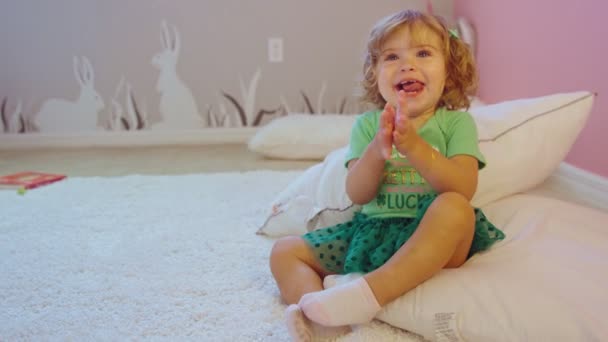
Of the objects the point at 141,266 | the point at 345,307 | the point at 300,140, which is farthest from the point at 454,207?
the point at 300,140

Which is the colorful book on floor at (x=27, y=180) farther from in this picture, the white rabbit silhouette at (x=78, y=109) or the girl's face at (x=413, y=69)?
the girl's face at (x=413, y=69)

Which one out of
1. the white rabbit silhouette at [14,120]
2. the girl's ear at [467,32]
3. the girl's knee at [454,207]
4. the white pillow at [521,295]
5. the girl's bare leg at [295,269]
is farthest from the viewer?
the white rabbit silhouette at [14,120]

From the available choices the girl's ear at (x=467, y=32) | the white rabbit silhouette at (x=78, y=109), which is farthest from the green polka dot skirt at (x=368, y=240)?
the white rabbit silhouette at (x=78, y=109)

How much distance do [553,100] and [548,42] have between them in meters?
0.66

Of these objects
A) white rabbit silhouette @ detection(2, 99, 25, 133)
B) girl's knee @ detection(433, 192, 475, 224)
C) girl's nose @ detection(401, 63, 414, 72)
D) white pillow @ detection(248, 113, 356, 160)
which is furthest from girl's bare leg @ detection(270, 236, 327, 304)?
white rabbit silhouette @ detection(2, 99, 25, 133)

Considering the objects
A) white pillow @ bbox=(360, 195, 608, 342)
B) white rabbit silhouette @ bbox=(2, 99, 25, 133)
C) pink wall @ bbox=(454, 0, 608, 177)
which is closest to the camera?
white pillow @ bbox=(360, 195, 608, 342)

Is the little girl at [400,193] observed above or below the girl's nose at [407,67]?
below

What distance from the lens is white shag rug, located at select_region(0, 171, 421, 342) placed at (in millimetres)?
917

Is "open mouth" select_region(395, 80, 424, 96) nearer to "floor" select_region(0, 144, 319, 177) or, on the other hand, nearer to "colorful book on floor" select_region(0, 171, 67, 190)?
"floor" select_region(0, 144, 319, 177)

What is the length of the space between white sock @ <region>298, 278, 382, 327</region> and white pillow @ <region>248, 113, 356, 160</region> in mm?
1490

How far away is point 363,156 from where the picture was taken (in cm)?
96

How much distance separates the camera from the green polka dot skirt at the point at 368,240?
0.93 metres

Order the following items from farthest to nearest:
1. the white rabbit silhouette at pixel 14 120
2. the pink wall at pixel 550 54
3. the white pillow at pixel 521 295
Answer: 1. the white rabbit silhouette at pixel 14 120
2. the pink wall at pixel 550 54
3. the white pillow at pixel 521 295

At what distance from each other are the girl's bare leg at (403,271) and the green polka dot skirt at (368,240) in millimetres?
58
